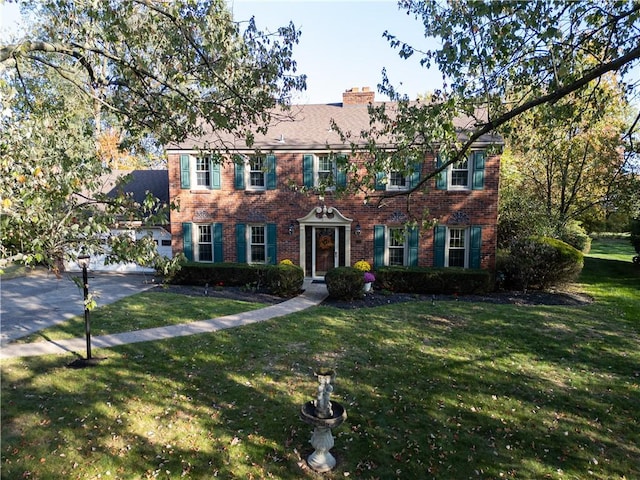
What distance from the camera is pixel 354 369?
7.12 metres

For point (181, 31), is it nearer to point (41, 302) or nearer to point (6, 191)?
point (6, 191)

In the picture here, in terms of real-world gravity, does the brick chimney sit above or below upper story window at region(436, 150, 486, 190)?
above

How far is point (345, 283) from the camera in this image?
12.3 m

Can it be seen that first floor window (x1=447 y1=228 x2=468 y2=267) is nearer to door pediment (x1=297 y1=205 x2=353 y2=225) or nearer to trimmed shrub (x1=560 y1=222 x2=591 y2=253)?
door pediment (x1=297 y1=205 x2=353 y2=225)

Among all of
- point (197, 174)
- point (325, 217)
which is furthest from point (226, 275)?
point (197, 174)

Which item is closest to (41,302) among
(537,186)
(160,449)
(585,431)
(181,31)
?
(160,449)

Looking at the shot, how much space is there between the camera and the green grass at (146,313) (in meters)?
8.98

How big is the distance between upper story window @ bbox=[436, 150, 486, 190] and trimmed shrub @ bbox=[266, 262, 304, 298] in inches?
243

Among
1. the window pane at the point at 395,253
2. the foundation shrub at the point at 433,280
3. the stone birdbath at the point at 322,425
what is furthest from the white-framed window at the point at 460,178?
the stone birdbath at the point at 322,425

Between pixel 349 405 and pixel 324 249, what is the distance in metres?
10.1

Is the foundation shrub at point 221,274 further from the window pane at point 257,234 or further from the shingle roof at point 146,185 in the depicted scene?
the shingle roof at point 146,185

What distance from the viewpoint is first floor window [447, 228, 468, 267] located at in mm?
14883

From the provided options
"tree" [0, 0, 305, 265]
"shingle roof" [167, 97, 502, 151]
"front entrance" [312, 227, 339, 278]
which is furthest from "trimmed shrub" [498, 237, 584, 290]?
"tree" [0, 0, 305, 265]

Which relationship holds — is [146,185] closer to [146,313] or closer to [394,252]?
[146,313]
